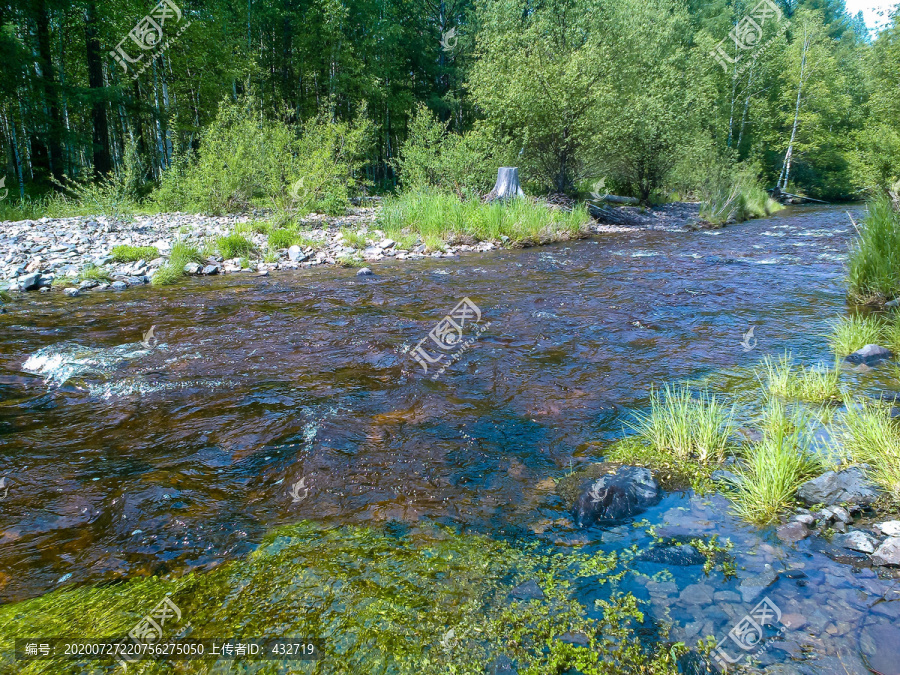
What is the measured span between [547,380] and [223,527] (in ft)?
11.7

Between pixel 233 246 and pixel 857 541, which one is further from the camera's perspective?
pixel 233 246

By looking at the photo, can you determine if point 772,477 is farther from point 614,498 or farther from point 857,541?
point 614,498

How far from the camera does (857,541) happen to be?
276 centimetres

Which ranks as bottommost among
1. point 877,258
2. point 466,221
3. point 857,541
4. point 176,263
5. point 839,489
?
point 857,541

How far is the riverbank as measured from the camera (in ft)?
33.4

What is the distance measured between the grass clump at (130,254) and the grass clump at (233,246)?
1461mm

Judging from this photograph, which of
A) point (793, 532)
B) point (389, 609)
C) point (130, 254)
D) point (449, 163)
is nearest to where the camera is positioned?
point (389, 609)

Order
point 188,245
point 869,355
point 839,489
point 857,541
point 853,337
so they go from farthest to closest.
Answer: point 188,245 → point 853,337 → point 869,355 → point 839,489 → point 857,541

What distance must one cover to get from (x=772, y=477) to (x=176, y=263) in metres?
11.4

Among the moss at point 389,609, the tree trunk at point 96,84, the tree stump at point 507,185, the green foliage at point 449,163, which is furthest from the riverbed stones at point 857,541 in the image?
the tree trunk at point 96,84

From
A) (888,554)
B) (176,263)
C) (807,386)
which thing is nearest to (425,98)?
(176,263)

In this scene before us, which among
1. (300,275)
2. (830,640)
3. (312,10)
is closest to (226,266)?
(300,275)

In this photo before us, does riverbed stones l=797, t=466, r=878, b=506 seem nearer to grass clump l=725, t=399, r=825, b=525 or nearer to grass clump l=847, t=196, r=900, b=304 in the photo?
grass clump l=725, t=399, r=825, b=525

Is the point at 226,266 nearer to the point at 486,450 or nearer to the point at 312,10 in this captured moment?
the point at 486,450
